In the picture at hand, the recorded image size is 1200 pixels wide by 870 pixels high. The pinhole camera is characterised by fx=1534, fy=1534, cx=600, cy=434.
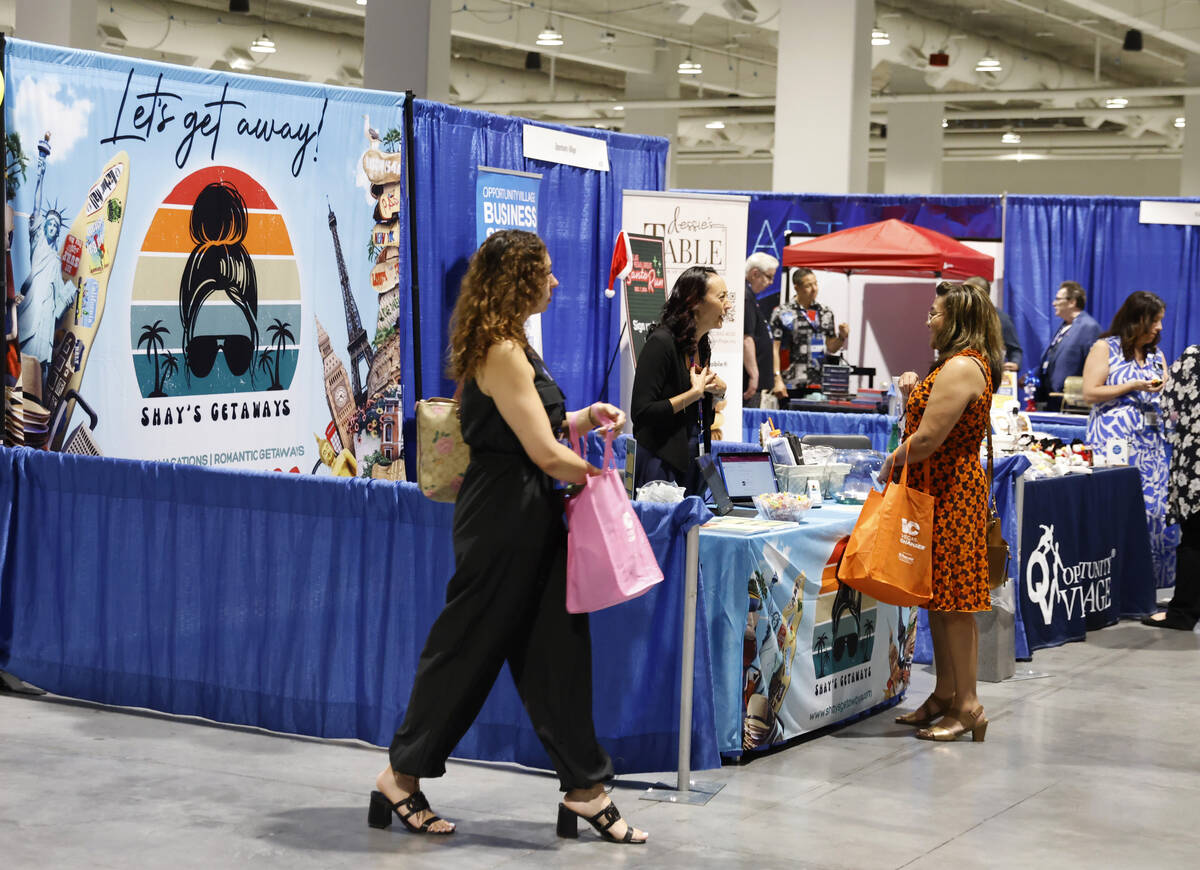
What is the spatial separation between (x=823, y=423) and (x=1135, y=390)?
5.83ft

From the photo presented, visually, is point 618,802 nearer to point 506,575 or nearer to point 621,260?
point 506,575

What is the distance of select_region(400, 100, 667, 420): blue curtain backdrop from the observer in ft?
21.5

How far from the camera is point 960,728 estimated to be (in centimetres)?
478

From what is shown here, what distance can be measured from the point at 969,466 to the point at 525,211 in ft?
10.1

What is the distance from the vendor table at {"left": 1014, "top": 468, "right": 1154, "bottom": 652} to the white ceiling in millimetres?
9000

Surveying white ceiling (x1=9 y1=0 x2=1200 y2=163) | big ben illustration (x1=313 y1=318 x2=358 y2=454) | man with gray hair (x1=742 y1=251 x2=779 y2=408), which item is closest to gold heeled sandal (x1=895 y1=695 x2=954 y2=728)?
big ben illustration (x1=313 y1=318 x2=358 y2=454)

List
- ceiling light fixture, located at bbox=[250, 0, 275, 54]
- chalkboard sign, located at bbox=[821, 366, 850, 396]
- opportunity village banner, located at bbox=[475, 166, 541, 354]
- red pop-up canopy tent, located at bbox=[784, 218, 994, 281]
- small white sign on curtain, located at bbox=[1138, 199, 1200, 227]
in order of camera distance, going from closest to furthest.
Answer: opportunity village banner, located at bbox=[475, 166, 541, 354], chalkboard sign, located at bbox=[821, 366, 850, 396], red pop-up canopy tent, located at bbox=[784, 218, 994, 281], small white sign on curtain, located at bbox=[1138, 199, 1200, 227], ceiling light fixture, located at bbox=[250, 0, 275, 54]

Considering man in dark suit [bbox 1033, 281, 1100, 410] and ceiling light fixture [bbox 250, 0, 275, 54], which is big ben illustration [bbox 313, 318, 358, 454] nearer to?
man in dark suit [bbox 1033, 281, 1100, 410]

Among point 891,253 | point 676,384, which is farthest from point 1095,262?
point 676,384

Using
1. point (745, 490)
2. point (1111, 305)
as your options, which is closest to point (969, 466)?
point (745, 490)

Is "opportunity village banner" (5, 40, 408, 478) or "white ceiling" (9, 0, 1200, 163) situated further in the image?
"white ceiling" (9, 0, 1200, 163)

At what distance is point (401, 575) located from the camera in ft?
13.9

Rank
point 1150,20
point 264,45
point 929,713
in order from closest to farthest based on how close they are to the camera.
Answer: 1. point 929,713
2. point 1150,20
3. point 264,45

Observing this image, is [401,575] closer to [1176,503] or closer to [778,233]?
[1176,503]
